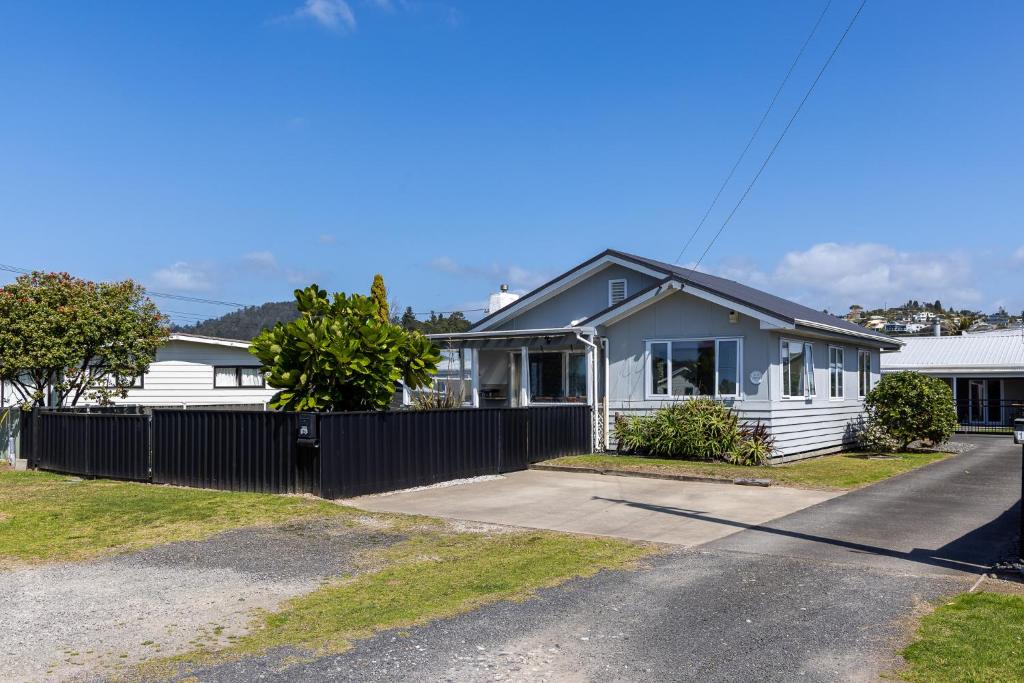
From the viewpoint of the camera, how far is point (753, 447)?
17.6m

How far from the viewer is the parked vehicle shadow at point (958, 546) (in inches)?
333

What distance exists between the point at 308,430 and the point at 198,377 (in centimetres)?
1511

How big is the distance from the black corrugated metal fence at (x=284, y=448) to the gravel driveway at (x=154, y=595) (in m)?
2.58

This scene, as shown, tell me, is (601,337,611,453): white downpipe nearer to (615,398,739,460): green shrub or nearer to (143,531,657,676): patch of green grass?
(615,398,739,460): green shrub

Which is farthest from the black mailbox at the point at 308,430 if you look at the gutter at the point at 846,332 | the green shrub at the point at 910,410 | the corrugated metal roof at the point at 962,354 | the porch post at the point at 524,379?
the corrugated metal roof at the point at 962,354

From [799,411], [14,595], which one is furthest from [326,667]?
[799,411]

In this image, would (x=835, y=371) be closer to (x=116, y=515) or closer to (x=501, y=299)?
(x=501, y=299)

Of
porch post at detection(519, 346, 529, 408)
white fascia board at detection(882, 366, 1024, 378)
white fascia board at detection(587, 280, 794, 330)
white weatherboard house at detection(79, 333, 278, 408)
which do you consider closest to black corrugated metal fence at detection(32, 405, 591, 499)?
porch post at detection(519, 346, 529, 408)

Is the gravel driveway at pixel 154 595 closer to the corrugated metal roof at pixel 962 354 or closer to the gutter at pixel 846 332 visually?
the gutter at pixel 846 332

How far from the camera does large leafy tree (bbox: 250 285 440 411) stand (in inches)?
531

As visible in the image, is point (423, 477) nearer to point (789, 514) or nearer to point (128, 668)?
point (789, 514)

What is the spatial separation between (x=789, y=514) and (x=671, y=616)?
551cm

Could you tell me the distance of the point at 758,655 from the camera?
571 cm

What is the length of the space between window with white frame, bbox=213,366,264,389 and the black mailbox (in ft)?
50.2
